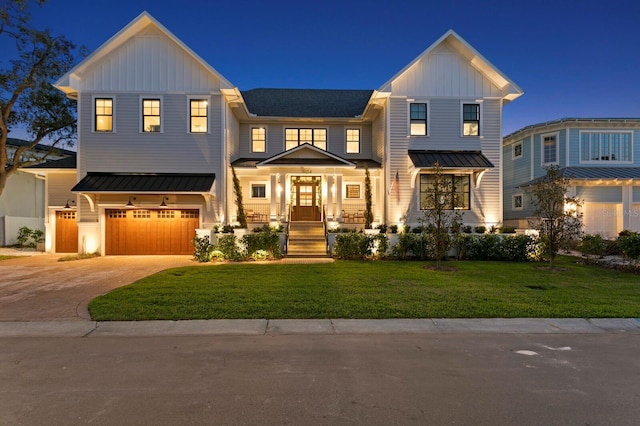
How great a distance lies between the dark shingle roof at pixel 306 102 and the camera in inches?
Result: 827

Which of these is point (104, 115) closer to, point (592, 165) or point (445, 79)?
point (445, 79)

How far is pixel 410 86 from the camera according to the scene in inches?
700

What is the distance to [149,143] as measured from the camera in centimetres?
1708

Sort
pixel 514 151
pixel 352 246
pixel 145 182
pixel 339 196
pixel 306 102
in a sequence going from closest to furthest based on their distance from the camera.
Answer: pixel 352 246 < pixel 145 182 < pixel 339 196 < pixel 306 102 < pixel 514 151

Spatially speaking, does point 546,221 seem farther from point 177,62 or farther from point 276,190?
point 177,62

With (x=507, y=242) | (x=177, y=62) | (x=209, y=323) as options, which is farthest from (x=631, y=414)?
(x=177, y=62)

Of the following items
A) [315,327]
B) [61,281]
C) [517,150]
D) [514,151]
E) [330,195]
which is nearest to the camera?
[315,327]

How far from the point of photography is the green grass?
729 cm

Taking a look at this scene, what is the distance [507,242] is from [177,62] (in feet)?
56.6

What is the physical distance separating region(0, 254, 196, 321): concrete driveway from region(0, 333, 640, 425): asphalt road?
1.90 m

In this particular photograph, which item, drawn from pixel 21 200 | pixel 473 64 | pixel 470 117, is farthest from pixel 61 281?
pixel 473 64

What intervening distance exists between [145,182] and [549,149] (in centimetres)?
2341

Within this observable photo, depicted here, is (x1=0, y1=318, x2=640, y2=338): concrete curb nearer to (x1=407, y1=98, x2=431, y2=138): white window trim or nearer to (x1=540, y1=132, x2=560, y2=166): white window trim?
(x1=407, y1=98, x2=431, y2=138): white window trim

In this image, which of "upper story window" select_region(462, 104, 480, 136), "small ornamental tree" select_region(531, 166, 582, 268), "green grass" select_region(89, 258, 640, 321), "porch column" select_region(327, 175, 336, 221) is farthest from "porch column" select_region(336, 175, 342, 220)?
"small ornamental tree" select_region(531, 166, 582, 268)
